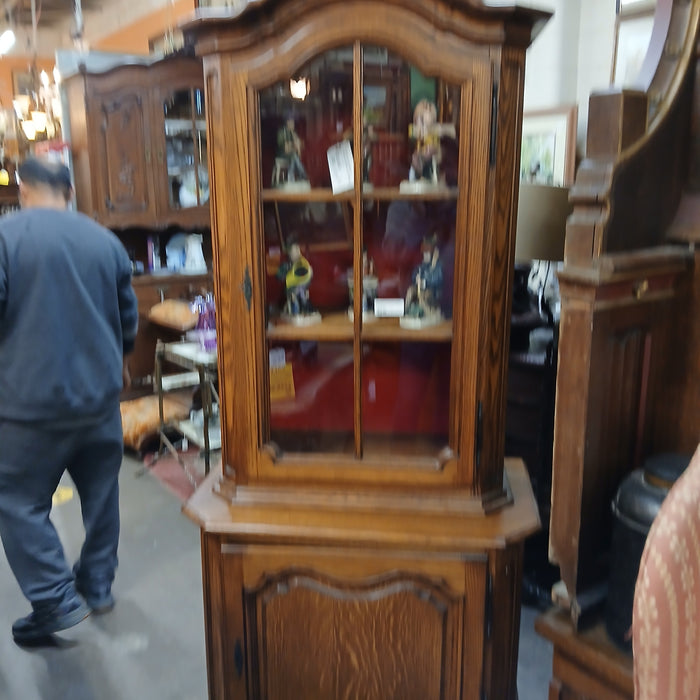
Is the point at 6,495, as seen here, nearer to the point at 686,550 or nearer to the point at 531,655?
the point at 531,655

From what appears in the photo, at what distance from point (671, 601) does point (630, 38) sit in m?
1.63

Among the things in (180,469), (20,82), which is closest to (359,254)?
(180,469)

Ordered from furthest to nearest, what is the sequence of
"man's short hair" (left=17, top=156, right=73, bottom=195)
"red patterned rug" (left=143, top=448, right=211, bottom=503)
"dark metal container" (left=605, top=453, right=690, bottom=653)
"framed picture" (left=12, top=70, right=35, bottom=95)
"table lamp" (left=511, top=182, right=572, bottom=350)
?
"framed picture" (left=12, top=70, right=35, bottom=95) → "red patterned rug" (left=143, top=448, right=211, bottom=503) → "man's short hair" (left=17, top=156, right=73, bottom=195) → "table lamp" (left=511, top=182, right=572, bottom=350) → "dark metal container" (left=605, top=453, right=690, bottom=653)

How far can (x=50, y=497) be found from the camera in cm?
206

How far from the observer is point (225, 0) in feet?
12.0

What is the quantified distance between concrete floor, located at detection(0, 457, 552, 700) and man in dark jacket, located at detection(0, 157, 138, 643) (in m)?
0.10

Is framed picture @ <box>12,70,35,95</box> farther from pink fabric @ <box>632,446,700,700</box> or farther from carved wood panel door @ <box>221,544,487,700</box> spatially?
pink fabric @ <box>632,446,700,700</box>

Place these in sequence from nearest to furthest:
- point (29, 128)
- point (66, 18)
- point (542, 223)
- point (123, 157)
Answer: point (542, 223) < point (123, 157) < point (29, 128) < point (66, 18)

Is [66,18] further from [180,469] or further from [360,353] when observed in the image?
[360,353]

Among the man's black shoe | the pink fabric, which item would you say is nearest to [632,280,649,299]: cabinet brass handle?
the pink fabric

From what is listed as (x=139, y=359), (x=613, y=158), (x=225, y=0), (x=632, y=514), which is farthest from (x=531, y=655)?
(x=225, y=0)

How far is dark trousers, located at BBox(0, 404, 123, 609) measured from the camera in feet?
6.35

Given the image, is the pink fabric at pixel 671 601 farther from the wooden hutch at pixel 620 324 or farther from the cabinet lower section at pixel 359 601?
the cabinet lower section at pixel 359 601

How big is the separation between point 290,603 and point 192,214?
9.36 ft
